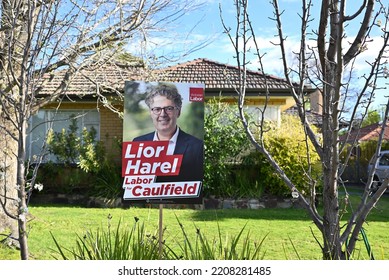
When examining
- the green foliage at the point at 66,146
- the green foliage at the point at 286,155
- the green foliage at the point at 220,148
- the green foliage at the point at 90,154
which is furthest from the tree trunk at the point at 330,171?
the green foliage at the point at 66,146

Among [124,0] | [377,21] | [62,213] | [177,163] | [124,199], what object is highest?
[124,0]

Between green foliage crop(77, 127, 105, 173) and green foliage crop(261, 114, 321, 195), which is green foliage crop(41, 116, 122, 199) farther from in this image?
green foliage crop(261, 114, 321, 195)

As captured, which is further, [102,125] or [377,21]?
[102,125]

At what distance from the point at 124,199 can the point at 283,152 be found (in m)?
10.6

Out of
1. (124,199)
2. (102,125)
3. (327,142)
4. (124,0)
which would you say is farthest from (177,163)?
(102,125)

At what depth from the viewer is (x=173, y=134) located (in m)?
5.12

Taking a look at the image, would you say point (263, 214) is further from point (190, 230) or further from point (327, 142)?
point (327, 142)

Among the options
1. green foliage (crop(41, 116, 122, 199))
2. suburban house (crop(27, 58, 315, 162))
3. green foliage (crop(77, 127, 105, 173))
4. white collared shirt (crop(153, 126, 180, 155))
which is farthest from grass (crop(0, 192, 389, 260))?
suburban house (crop(27, 58, 315, 162))

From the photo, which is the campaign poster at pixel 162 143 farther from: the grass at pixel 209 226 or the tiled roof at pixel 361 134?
the grass at pixel 209 226

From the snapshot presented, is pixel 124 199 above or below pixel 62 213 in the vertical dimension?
above

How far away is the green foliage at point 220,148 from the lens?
50.1 ft

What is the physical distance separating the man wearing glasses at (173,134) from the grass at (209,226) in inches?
128
